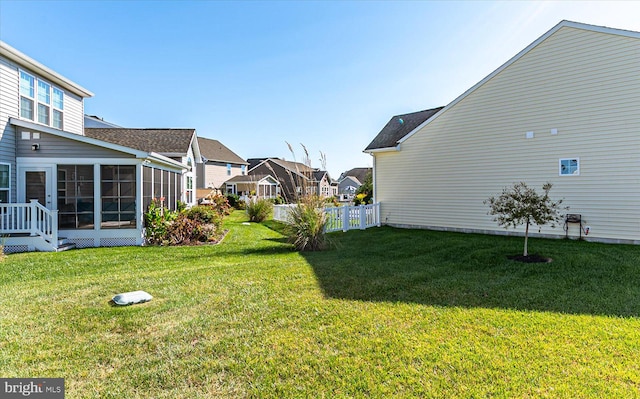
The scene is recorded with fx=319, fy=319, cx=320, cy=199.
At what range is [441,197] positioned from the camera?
39.2ft

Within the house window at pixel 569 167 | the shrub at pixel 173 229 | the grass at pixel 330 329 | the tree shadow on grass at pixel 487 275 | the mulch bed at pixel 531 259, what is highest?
the house window at pixel 569 167

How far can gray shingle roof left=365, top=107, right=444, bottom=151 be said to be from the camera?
45.2ft

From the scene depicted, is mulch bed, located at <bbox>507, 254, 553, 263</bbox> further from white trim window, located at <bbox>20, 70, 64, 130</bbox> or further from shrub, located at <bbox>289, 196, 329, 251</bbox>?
white trim window, located at <bbox>20, 70, 64, 130</bbox>

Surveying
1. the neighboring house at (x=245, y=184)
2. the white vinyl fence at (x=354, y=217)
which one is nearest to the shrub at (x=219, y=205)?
the white vinyl fence at (x=354, y=217)

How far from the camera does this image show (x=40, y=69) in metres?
9.88

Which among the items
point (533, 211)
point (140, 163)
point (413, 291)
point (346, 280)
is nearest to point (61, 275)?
point (140, 163)

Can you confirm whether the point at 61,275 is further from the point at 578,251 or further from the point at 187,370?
the point at 578,251

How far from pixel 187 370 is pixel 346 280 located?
10.4 ft

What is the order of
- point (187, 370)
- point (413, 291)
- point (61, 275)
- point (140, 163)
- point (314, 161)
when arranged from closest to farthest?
point (187, 370), point (413, 291), point (61, 275), point (314, 161), point (140, 163)

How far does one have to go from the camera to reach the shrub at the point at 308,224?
27.1ft

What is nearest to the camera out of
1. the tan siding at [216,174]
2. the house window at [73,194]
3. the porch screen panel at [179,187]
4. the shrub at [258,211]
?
the house window at [73,194]

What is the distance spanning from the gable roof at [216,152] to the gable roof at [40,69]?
18.4m

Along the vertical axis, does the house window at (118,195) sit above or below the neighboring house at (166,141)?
below

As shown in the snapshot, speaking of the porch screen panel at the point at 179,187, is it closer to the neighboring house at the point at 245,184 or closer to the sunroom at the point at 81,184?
the sunroom at the point at 81,184
